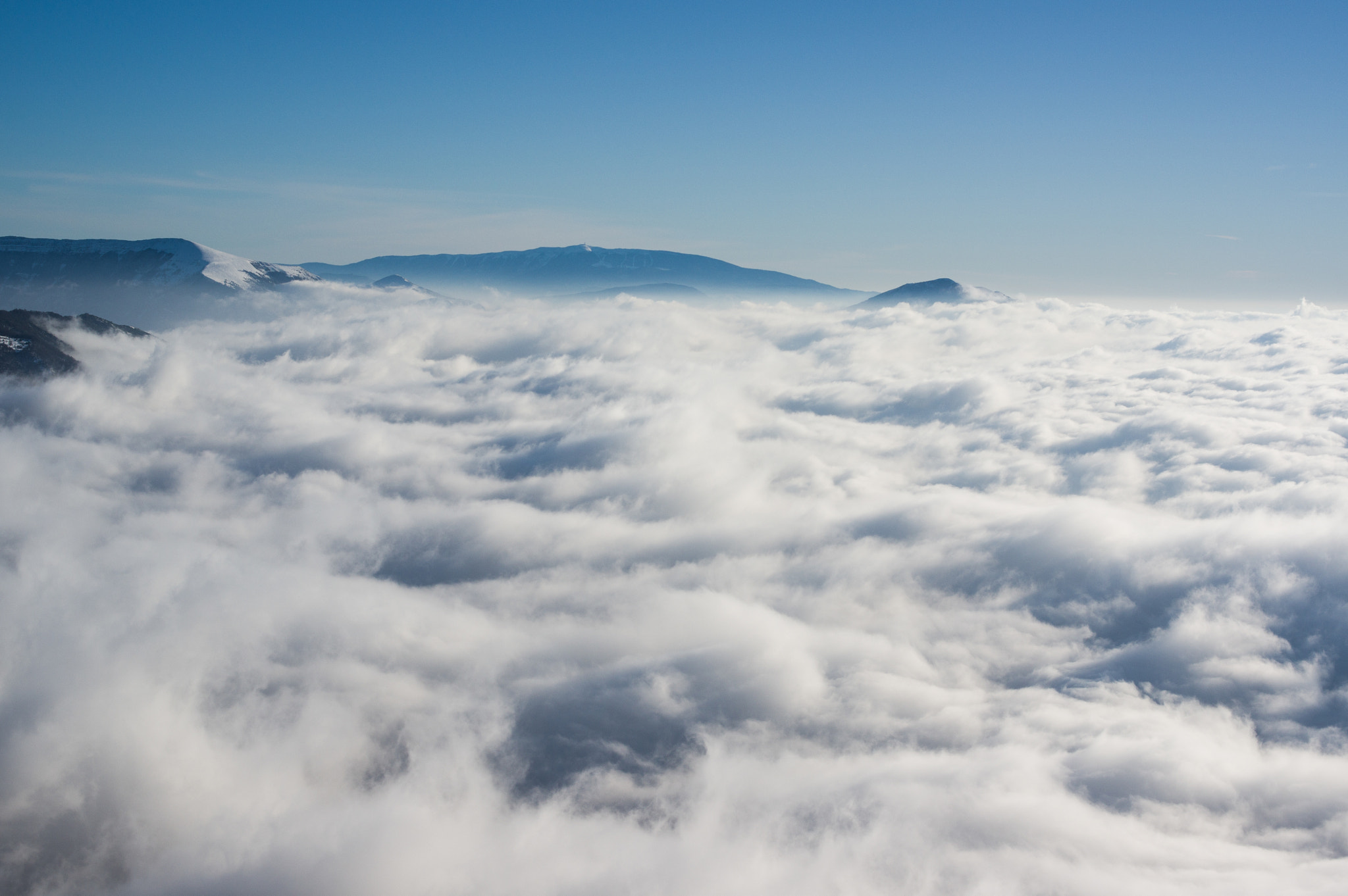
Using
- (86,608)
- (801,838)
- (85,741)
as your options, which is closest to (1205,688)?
(801,838)

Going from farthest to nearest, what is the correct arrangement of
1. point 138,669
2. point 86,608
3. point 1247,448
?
point 1247,448 → point 86,608 → point 138,669

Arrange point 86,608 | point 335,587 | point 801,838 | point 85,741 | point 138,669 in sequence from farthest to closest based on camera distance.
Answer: point 335,587, point 86,608, point 138,669, point 85,741, point 801,838

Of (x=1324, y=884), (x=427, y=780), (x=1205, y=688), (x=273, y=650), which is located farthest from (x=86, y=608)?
(x=1205, y=688)

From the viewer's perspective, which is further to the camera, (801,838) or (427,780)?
(427,780)

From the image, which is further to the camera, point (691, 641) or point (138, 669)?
point (691, 641)

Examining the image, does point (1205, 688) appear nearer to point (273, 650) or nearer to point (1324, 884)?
point (1324, 884)

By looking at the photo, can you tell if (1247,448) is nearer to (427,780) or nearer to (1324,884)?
(1324,884)

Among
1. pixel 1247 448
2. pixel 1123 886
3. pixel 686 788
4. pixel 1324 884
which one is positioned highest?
pixel 1247 448

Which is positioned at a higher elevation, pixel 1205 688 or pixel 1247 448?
pixel 1247 448

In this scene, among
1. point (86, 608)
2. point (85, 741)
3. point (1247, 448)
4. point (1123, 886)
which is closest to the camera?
point (1123, 886)
